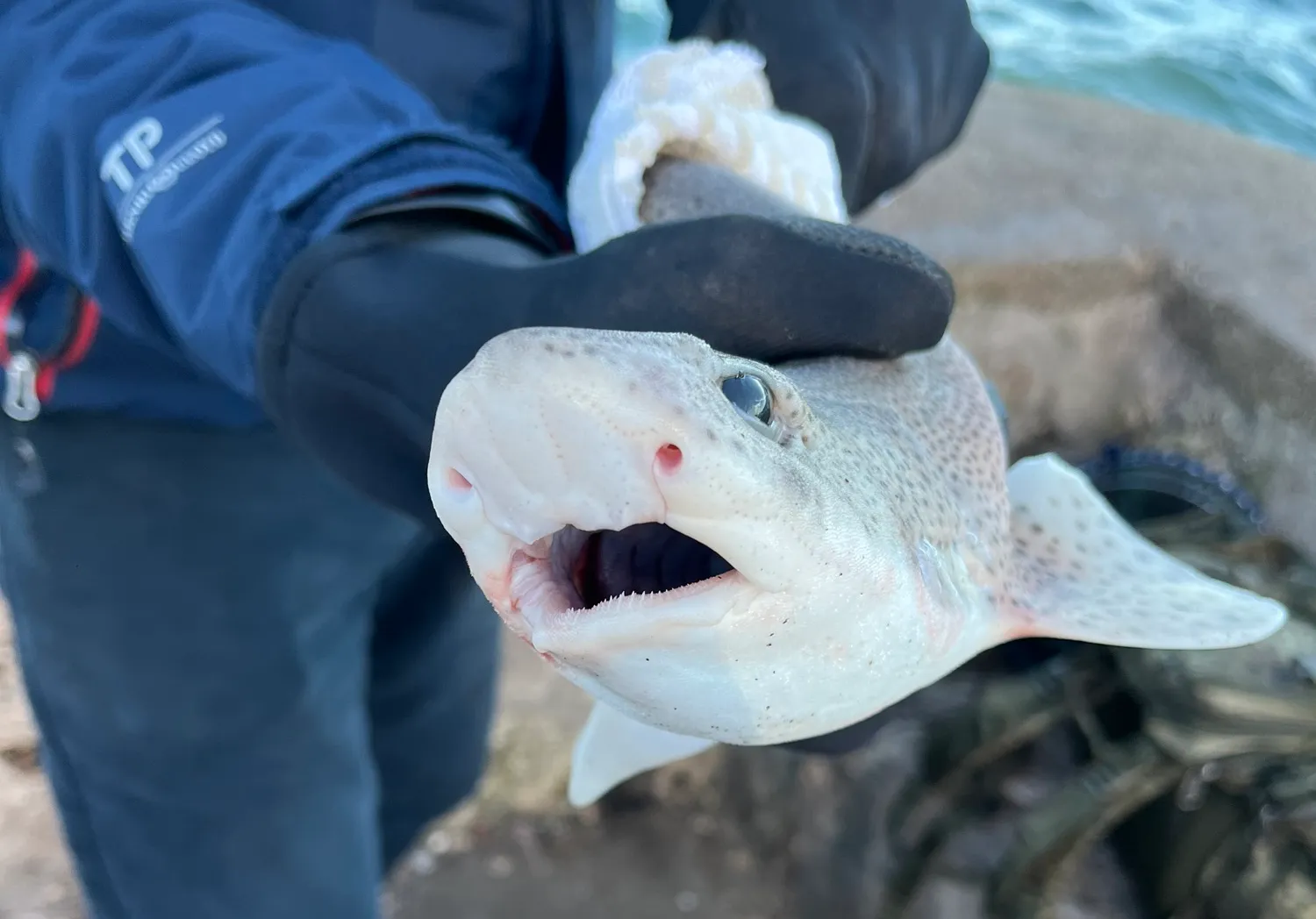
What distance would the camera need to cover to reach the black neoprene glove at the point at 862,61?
1.36m

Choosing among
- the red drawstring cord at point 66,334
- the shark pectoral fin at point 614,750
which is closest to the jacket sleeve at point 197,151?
the red drawstring cord at point 66,334

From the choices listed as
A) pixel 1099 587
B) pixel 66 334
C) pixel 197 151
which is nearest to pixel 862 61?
pixel 1099 587

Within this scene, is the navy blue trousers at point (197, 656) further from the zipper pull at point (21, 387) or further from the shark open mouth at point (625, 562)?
the shark open mouth at point (625, 562)

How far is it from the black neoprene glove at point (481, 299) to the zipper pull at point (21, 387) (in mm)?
379

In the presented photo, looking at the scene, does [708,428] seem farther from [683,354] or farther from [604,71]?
[604,71]

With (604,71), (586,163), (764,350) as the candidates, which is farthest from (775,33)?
(764,350)

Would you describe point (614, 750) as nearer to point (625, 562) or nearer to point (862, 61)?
point (625, 562)

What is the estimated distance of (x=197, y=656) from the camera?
1.28 meters

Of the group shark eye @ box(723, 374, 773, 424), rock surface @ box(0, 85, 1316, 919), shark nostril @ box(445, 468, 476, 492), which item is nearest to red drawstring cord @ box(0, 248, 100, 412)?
shark nostril @ box(445, 468, 476, 492)

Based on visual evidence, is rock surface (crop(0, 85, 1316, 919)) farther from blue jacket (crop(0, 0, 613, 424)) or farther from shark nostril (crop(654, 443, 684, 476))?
shark nostril (crop(654, 443, 684, 476))

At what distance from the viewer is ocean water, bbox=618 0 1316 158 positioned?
18.1ft

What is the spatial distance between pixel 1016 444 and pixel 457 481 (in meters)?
2.59

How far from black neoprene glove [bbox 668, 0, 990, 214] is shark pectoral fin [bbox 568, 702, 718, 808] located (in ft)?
2.75

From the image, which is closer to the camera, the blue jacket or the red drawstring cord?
the blue jacket
